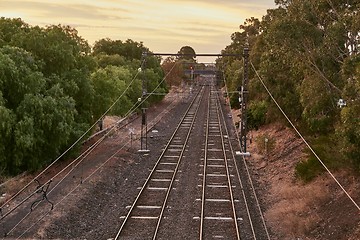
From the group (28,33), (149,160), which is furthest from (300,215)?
(28,33)

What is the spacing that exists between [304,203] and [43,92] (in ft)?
49.7

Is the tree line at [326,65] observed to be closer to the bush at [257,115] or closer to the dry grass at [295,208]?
the dry grass at [295,208]

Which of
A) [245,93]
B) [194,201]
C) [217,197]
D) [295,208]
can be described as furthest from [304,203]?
[245,93]

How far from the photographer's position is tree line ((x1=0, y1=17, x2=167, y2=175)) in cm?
2508

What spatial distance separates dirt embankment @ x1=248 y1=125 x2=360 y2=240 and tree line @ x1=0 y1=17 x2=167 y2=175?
11.1 meters

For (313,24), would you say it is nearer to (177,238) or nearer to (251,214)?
(251,214)

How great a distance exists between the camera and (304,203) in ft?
72.0

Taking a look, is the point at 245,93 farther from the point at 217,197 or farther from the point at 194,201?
the point at 194,201

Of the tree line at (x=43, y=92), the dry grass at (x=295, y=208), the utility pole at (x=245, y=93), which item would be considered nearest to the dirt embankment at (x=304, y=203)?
the dry grass at (x=295, y=208)

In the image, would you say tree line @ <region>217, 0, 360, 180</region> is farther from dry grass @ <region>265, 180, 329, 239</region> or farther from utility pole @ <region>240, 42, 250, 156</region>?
utility pole @ <region>240, 42, 250, 156</region>

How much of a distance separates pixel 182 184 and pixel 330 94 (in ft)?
26.6

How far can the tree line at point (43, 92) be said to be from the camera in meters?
25.1

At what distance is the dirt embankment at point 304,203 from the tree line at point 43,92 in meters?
11.1

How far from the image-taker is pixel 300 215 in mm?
20672
